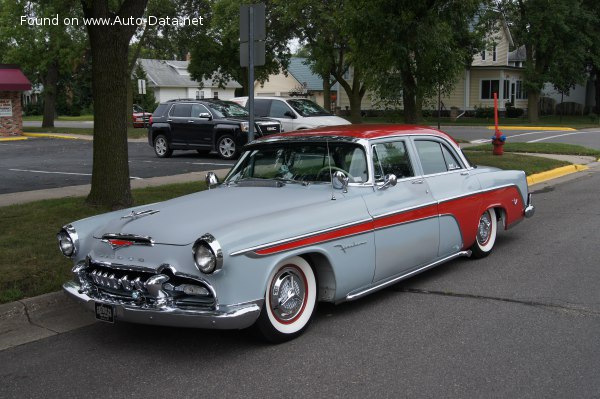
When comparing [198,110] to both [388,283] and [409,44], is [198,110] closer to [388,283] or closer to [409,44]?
[409,44]

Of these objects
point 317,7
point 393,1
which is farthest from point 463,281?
point 317,7

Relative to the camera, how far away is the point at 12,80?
29359 mm

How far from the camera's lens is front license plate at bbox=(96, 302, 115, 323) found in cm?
450

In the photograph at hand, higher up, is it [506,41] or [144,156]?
[506,41]

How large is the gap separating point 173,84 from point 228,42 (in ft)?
111

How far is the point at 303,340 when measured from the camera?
484 cm

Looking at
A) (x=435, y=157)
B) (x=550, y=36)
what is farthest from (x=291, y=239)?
(x=550, y=36)

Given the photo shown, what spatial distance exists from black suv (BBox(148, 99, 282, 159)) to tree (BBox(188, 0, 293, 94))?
12348mm

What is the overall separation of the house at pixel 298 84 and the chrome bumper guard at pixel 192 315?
50.9 m

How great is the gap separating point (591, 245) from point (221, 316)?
530cm

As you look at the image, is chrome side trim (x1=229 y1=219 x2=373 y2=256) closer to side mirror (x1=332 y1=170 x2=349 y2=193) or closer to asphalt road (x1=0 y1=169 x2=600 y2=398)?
side mirror (x1=332 y1=170 x2=349 y2=193)

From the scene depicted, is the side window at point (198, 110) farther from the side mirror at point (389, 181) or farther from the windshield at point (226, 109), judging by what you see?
the side mirror at point (389, 181)

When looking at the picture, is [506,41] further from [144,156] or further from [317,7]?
[144,156]

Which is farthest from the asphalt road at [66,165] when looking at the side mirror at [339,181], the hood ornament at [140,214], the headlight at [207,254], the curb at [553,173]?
the headlight at [207,254]
